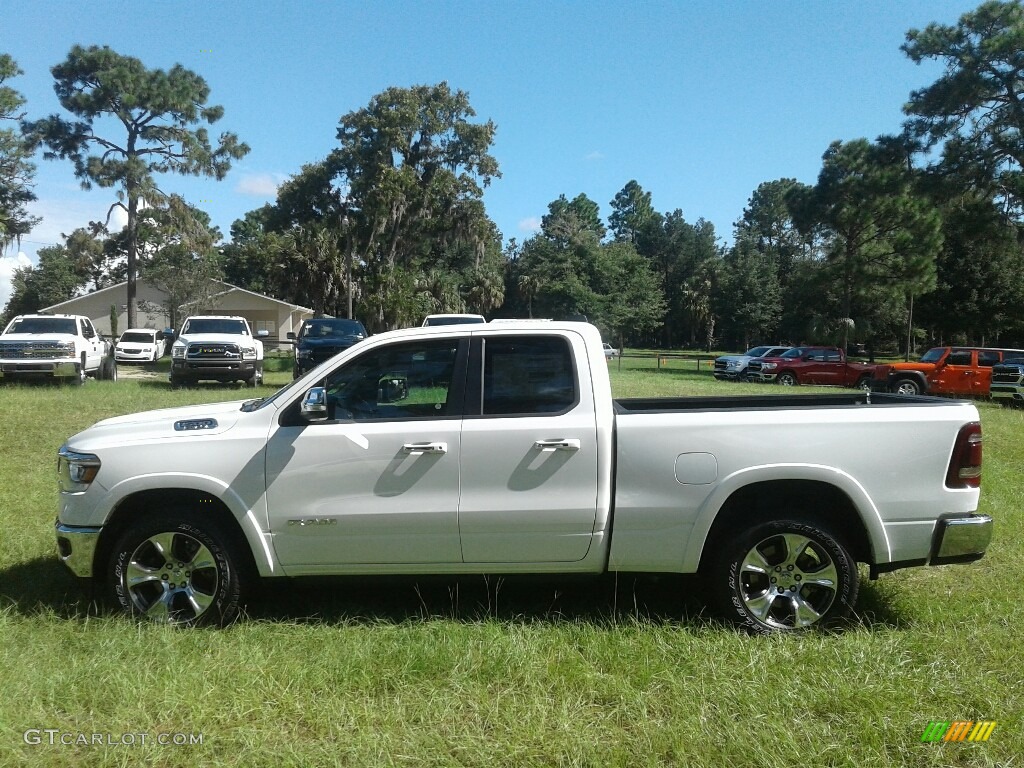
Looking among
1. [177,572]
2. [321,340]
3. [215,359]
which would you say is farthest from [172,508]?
[321,340]

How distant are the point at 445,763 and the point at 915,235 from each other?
124 ft

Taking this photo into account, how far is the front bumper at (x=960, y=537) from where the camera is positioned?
14.2 feet

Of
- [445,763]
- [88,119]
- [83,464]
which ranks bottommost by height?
[445,763]

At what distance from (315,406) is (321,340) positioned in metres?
15.8

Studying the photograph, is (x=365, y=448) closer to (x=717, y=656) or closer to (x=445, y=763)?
(x=445, y=763)

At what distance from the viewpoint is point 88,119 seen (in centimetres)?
3688

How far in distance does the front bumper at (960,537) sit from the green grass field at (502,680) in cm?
49

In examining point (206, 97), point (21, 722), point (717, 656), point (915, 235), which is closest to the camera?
point (21, 722)

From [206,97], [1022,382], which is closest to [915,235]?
[1022,382]

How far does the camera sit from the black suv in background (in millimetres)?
19203

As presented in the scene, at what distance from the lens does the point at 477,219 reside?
146 feet

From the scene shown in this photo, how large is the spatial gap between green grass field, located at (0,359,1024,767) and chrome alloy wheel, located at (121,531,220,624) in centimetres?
17

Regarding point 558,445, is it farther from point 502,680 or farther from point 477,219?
point 477,219

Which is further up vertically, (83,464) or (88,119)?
(88,119)
